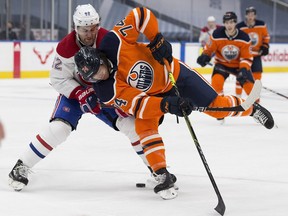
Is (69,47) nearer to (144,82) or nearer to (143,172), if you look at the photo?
(144,82)

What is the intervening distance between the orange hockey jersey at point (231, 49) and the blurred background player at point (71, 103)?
3437 millimetres

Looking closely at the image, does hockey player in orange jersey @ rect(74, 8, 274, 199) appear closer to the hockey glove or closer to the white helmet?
the white helmet

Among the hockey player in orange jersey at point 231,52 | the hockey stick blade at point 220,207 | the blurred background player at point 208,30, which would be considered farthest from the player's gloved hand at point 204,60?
the blurred background player at point 208,30

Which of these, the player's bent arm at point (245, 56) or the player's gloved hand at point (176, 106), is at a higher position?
the player's gloved hand at point (176, 106)

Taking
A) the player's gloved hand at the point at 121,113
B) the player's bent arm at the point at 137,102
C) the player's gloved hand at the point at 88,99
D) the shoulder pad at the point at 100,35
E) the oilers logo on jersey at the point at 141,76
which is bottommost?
the player's gloved hand at the point at 121,113

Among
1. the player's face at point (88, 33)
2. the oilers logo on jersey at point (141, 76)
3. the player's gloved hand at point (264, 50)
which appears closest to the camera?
the oilers logo on jersey at point (141, 76)

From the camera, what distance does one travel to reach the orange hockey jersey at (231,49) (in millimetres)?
7297

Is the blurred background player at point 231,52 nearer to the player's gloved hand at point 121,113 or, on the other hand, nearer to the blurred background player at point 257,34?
the blurred background player at point 257,34

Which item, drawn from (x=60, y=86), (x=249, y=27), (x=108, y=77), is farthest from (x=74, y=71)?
(x=249, y=27)

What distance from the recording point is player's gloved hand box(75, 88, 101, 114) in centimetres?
392

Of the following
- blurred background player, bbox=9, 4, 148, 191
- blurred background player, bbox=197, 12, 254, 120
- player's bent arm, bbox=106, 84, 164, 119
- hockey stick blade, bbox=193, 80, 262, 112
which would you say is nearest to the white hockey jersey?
blurred background player, bbox=9, 4, 148, 191

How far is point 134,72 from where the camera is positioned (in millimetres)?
3723

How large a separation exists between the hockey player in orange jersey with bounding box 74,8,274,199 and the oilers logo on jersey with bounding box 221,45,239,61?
3.40 metres

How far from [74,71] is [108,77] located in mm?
386
